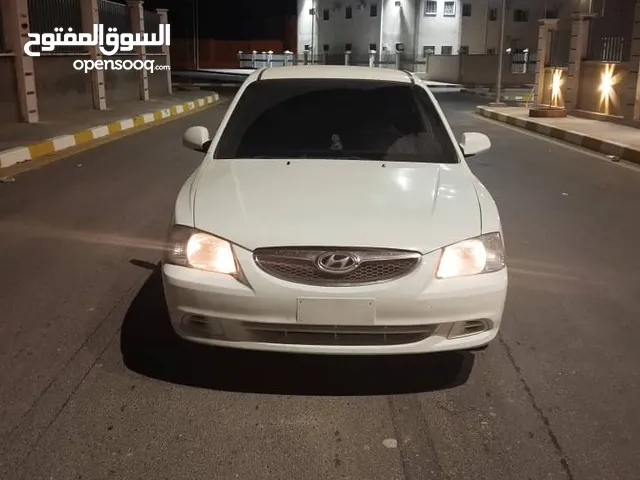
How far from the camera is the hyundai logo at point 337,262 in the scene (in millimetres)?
3186

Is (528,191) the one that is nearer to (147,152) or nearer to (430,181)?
(430,181)

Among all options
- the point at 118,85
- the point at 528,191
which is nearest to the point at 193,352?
the point at 528,191

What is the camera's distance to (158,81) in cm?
2448

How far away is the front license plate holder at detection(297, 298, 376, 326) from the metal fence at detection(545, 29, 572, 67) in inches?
740

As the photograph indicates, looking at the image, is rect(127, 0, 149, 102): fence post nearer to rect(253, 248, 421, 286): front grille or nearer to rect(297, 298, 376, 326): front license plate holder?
rect(253, 248, 421, 286): front grille

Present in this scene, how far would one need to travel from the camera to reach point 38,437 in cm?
306

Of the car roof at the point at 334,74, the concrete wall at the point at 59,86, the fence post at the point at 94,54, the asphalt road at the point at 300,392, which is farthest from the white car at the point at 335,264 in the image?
the fence post at the point at 94,54

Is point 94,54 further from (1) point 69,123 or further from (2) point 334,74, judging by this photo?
(2) point 334,74

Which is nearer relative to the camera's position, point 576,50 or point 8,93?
point 8,93

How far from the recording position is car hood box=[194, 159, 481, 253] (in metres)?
3.25

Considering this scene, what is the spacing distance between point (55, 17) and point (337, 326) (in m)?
15.5
